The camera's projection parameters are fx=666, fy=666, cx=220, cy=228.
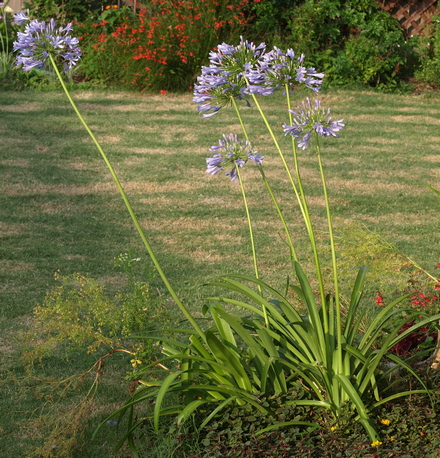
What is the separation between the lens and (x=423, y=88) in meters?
11.3

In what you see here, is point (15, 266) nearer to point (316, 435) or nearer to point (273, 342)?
point (273, 342)

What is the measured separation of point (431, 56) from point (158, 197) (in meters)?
7.03

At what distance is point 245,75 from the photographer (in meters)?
2.36

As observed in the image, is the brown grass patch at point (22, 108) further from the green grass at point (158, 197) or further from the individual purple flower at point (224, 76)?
the individual purple flower at point (224, 76)

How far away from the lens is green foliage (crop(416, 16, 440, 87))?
35.3ft

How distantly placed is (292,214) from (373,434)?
4068 millimetres

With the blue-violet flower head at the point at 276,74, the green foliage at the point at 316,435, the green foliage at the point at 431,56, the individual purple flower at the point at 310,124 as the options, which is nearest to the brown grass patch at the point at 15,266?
the green foliage at the point at 316,435

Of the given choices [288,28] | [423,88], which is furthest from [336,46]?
[423,88]

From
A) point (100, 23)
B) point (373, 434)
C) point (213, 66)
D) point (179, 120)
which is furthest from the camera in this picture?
point (100, 23)

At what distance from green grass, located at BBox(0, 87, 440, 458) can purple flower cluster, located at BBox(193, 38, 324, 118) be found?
3.24ft

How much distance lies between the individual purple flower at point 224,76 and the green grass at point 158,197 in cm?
97

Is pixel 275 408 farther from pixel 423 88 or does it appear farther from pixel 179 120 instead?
pixel 423 88

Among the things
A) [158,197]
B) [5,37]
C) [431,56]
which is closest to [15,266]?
[158,197]

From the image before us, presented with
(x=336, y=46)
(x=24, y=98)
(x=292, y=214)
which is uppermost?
(x=336, y=46)
